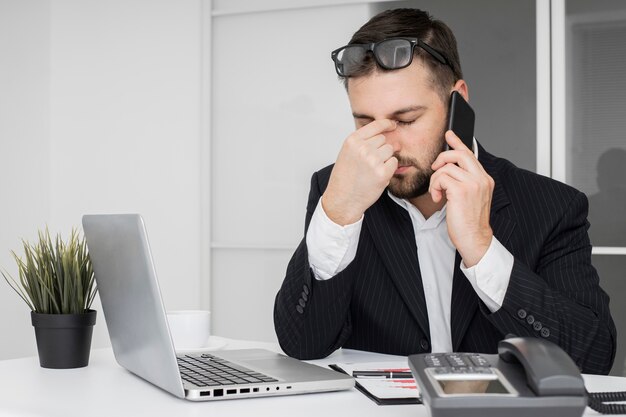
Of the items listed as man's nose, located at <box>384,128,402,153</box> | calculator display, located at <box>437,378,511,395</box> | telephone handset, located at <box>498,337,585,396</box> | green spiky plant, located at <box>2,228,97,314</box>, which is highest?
man's nose, located at <box>384,128,402,153</box>

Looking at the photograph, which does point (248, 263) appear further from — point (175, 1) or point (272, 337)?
point (175, 1)

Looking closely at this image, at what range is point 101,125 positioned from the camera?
135 inches

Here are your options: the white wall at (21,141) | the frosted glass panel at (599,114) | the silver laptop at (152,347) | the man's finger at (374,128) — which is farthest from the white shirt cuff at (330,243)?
the white wall at (21,141)

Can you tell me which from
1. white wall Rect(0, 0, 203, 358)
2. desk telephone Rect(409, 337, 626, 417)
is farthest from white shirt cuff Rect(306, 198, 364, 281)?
white wall Rect(0, 0, 203, 358)

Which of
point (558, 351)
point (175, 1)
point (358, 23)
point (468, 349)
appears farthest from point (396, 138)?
point (175, 1)

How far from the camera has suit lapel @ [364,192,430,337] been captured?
5.87 feet

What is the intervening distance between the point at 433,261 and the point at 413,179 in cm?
22

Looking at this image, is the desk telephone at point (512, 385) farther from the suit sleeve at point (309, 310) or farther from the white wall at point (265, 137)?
the white wall at point (265, 137)

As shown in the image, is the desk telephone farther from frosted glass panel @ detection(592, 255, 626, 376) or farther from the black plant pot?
frosted glass panel @ detection(592, 255, 626, 376)

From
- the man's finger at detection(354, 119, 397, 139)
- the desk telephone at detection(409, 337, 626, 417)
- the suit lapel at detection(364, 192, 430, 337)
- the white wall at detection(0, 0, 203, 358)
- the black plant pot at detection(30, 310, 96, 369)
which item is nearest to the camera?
the desk telephone at detection(409, 337, 626, 417)

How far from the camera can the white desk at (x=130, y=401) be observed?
1.06 m

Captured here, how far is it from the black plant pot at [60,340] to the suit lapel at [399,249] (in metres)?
0.72

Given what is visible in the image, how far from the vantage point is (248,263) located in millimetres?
3320

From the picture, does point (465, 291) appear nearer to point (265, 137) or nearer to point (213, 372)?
point (213, 372)
